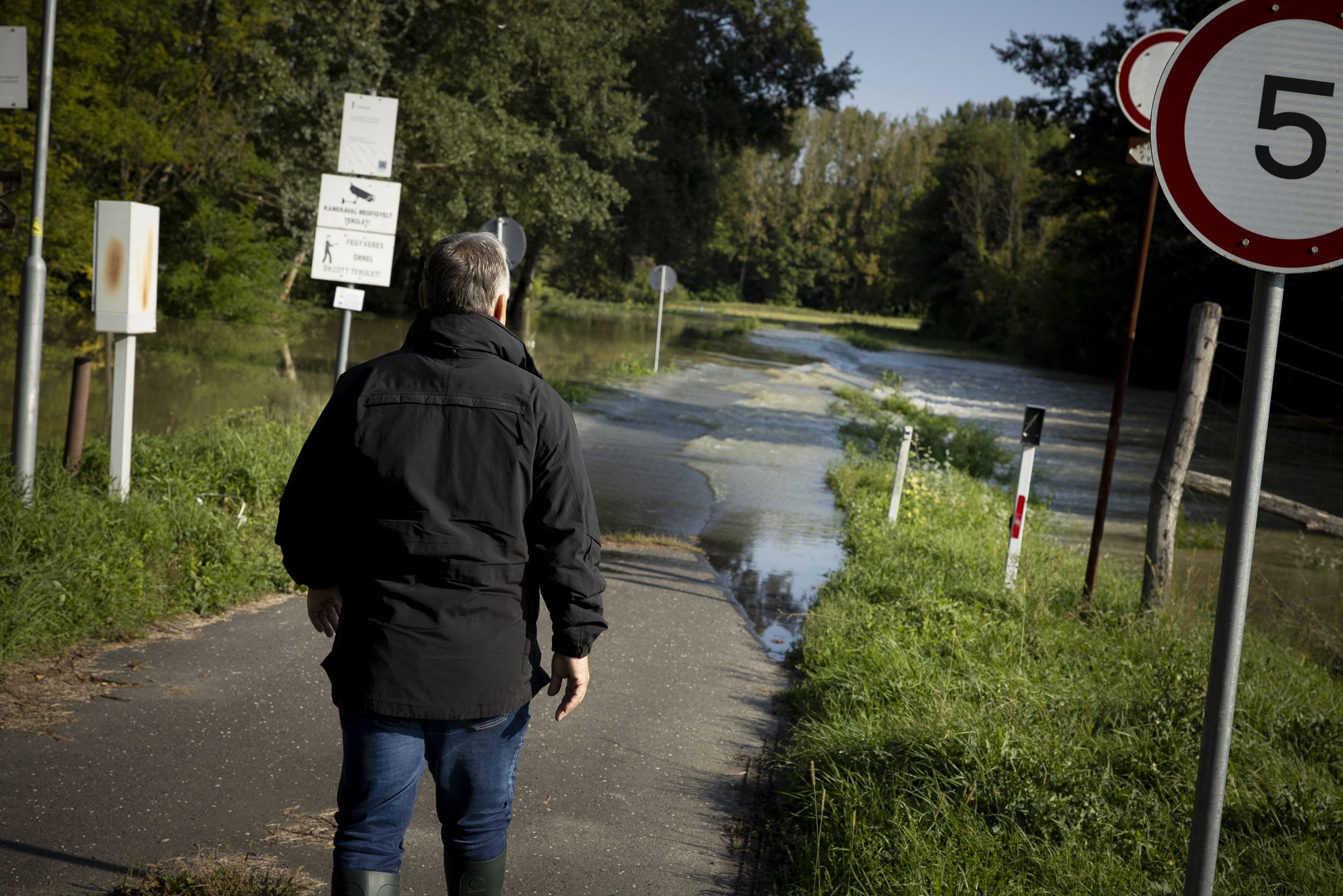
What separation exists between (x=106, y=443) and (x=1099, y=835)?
7.64m

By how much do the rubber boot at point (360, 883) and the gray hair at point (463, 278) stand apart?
1.35m

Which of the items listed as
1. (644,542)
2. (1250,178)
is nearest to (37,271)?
(644,542)

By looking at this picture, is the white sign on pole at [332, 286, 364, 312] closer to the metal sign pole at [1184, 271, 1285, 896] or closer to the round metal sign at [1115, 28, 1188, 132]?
the round metal sign at [1115, 28, 1188, 132]

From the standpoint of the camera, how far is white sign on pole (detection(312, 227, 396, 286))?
847cm

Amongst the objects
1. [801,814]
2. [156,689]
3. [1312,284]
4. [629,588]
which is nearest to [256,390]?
[629,588]

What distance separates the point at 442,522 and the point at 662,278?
2767 cm

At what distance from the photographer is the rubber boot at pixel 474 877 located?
8.89 feet

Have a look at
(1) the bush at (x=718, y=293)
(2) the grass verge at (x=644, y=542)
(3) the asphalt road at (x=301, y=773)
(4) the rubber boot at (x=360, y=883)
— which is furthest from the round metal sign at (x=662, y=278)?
(1) the bush at (x=718, y=293)

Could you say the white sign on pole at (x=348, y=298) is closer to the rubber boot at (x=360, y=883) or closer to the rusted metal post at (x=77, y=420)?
the rusted metal post at (x=77, y=420)

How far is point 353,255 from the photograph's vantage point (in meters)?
8.55

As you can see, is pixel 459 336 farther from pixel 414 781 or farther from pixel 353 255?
pixel 353 255

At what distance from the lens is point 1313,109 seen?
2564 mm

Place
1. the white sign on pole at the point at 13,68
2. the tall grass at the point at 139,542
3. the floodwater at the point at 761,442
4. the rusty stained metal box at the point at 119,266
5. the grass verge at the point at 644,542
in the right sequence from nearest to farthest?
the tall grass at the point at 139,542 → the white sign on pole at the point at 13,68 → the rusty stained metal box at the point at 119,266 → the grass verge at the point at 644,542 → the floodwater at the point at 761,442

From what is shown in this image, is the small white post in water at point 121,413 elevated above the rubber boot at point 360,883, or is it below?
above
